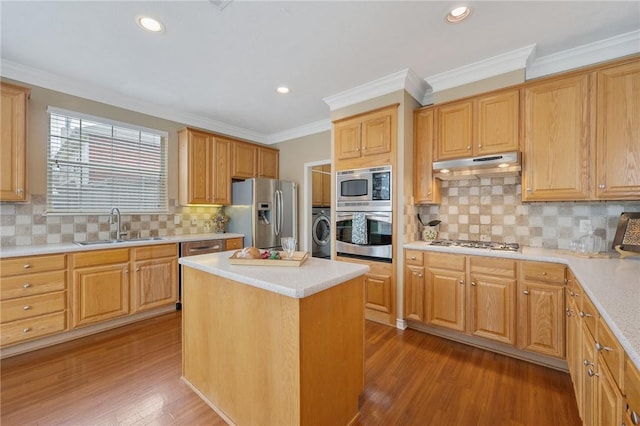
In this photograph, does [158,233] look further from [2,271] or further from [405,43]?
[405,43]

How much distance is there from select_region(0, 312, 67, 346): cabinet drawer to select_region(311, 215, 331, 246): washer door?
124 inches

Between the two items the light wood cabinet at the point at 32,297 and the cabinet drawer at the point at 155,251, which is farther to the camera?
the cabinet drawer at the point at 155,251

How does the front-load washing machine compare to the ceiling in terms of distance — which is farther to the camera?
the front-load washing machine

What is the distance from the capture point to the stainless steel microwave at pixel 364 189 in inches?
116

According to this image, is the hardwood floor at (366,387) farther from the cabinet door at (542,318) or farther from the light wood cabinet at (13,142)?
the light wood cabinet at (13,142)

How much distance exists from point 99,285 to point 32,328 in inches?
21.2

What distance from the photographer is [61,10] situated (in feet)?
6.19

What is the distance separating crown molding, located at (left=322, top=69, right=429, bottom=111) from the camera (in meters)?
2.80

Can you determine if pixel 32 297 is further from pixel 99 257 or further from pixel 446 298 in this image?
pixel 446 298

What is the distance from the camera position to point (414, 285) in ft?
9.14

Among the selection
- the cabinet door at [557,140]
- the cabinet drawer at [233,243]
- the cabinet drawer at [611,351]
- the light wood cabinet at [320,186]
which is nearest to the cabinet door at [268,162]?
the light wood cabinet at [320,186]

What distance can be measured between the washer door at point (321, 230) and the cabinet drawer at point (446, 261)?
2268mm

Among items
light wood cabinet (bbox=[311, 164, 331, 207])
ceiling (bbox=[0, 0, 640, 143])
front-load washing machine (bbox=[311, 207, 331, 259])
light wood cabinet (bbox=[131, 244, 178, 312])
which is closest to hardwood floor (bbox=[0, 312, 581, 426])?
light wood cabinet (bbox=[131, 244, 178, 312])

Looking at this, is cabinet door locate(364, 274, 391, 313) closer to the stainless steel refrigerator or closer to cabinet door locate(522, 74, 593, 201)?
cabinet door locate(522, 74, 593, 201)
